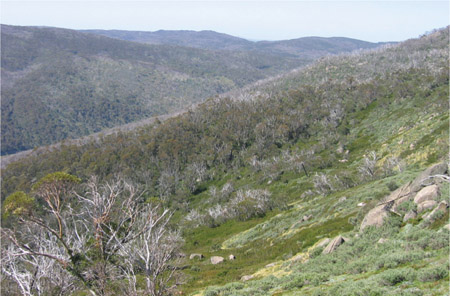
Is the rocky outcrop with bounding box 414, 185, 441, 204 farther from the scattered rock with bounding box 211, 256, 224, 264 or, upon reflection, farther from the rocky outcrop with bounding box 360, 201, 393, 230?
the scattered rock with bounding box 211, 256, 224, 264

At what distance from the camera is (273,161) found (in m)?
87.0

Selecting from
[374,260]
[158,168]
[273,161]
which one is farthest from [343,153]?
[374,260]

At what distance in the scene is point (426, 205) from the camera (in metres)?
15.4

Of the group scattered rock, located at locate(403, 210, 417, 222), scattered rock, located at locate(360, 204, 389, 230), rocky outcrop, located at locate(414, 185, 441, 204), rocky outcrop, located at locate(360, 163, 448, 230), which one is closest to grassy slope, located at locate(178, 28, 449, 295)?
rocky outcrop, located at locate(414, 185, 441, 204)

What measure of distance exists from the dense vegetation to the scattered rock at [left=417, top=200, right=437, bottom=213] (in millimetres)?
→ 423

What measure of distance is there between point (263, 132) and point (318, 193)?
2115 inches

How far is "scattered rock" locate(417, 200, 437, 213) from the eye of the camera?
1510cm

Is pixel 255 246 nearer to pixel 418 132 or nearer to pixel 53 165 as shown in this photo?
pixel 418 132

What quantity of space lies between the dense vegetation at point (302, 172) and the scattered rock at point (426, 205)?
423 mm

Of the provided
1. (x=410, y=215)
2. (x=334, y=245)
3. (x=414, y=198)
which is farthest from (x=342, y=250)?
(x=414, y=198)

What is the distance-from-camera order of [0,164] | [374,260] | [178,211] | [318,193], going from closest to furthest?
[374,260] → [318,193] → [178,211] → [0,164]

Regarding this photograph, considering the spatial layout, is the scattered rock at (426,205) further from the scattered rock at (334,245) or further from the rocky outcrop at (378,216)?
the scattered rock at (334,245)

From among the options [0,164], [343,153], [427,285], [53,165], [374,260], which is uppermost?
[427,285]

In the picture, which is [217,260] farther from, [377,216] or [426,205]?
[426,205]
